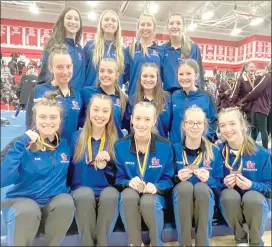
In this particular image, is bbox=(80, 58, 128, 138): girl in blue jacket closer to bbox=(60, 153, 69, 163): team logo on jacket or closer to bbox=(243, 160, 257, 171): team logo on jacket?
bbox=(60, 153, 69, 163): team logo on jacket

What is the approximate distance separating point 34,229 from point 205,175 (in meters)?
1.10

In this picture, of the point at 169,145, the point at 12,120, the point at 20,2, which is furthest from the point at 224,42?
the point at 169,145

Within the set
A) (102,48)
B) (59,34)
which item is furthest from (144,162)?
(59,34)

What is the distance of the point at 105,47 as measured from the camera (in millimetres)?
2768

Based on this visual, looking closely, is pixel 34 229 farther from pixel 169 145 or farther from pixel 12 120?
pixel 12 120

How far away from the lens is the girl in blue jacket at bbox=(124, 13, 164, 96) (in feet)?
9.27

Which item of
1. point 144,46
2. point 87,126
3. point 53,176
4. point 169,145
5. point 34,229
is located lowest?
point 34,229

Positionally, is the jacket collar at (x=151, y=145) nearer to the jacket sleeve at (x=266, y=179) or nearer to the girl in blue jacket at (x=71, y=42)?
the jacket sleeve at (x=266, y=179)

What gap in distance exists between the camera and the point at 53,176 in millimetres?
1882

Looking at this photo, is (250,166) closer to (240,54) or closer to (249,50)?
(249,50)

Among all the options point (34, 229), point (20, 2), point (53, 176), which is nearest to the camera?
point (34, 229)

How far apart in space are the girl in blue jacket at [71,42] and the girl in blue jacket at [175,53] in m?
0.82

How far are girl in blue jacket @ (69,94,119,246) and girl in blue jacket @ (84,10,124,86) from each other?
64 centimetres

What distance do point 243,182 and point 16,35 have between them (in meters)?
11.3
